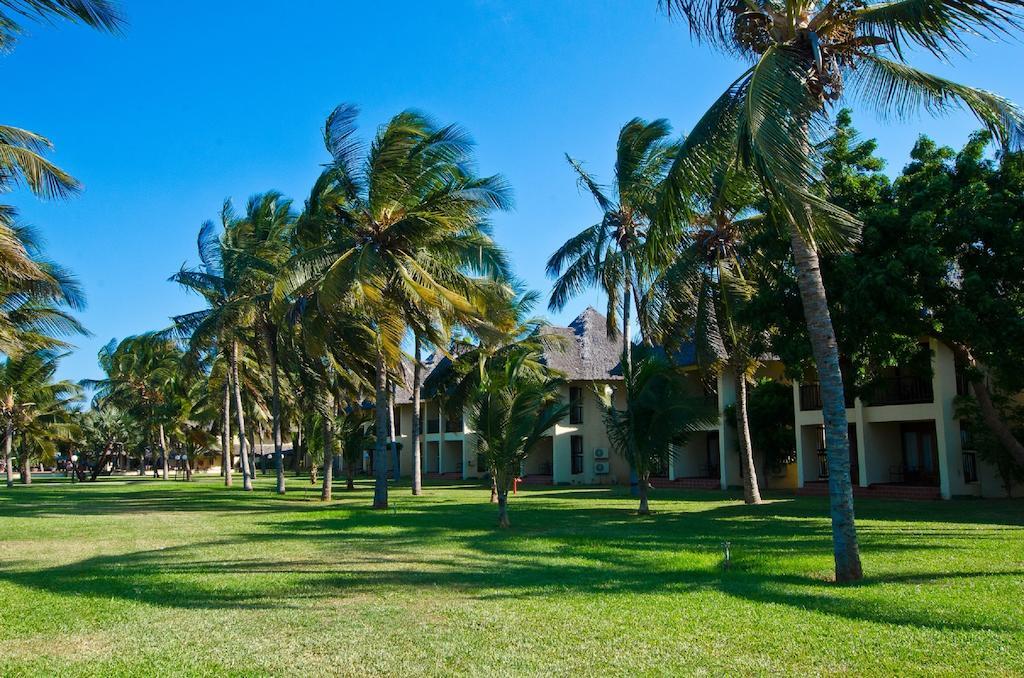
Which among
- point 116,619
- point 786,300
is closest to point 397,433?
point 786,300

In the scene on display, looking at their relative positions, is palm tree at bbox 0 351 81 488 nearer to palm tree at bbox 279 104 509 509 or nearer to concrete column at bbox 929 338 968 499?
palm tree at bbox 279 104 509 509

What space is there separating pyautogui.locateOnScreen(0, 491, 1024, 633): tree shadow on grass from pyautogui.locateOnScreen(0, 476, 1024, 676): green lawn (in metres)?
0.05

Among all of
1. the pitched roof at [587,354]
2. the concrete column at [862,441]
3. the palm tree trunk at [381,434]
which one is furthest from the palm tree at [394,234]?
the pitched roof at [587,354]

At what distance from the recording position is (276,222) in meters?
27.5

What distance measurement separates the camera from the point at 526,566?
1070 cm

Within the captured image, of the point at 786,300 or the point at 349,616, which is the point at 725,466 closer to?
the point at 786,300

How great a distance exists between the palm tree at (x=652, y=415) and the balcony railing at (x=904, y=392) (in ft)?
30.9

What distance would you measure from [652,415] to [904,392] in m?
11.7

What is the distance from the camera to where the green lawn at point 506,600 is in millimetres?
6035

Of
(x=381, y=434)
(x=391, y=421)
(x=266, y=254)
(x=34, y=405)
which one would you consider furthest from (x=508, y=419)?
(x=34, y=405)

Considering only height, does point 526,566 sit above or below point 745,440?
below

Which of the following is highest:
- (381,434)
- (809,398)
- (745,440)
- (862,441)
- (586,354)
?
(586,354)

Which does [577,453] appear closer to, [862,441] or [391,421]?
[391,421]

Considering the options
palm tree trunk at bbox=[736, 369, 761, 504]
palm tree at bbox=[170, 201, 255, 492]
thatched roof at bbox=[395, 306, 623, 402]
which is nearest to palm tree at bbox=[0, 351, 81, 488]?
palm tree at bbox=[170, 201, 255, 492]
